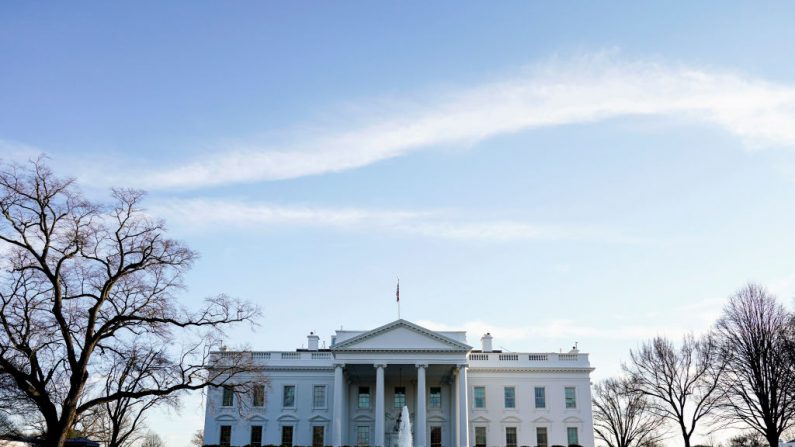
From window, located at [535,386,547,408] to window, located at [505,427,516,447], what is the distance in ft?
8.30

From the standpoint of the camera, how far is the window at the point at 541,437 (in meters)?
47.8

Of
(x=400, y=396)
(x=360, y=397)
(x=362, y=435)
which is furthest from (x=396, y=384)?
(x=362, y=435)

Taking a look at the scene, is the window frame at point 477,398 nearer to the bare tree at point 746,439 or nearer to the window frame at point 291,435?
the window frame at point 291,435

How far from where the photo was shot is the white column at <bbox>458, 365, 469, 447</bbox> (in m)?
44.1

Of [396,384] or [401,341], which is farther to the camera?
[396,384]

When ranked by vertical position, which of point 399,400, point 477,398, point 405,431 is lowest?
point 405,431

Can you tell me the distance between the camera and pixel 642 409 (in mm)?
60844

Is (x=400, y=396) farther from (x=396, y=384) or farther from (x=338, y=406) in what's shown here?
(x=338, y=406)

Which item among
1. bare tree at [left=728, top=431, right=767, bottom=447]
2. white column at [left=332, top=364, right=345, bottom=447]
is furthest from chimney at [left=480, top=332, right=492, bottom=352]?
bare tree at [left=728, top=431, right=767, bottom=447]

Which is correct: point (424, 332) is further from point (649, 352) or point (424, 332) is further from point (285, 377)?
Answer: point (649, 352)

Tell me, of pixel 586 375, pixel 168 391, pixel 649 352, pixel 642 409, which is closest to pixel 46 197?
pixel 168 391

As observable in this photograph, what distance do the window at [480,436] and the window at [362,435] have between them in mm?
7616

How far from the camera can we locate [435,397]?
49969 mm

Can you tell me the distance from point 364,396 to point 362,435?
9.19ft
